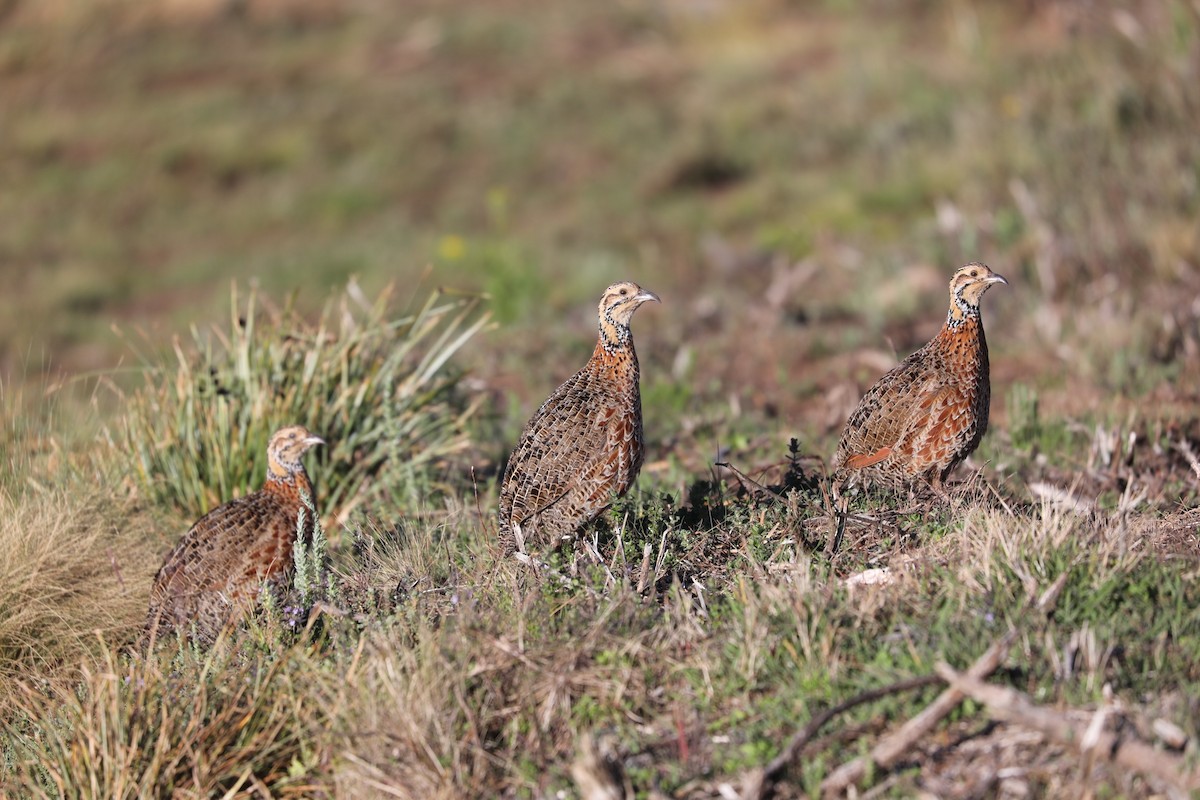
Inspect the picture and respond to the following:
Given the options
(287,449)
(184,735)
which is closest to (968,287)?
(287,449)

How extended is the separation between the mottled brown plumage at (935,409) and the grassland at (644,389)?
7.0 inches

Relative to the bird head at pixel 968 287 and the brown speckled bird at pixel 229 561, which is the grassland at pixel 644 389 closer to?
the brown speckled bird at pixel 229 561

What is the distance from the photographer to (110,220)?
17359mm

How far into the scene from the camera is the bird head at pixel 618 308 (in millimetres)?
5520

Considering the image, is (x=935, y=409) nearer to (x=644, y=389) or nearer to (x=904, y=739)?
(x=904, y=739)

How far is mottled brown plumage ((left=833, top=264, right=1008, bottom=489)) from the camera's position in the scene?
554 cm

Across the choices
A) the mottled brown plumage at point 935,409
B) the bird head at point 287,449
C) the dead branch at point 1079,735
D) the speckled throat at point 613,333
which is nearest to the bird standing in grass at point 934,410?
the mottled brown plumage at point 935,409

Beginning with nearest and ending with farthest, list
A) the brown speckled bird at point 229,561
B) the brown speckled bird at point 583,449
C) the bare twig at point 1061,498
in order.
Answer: the bare twig at point 1061,498 → the brown speckled bird at point 229,561 → the brown speckled bird at point 583,449

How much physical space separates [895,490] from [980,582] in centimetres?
111

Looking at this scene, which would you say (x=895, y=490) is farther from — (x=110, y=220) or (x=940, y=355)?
(x=110, y=220)

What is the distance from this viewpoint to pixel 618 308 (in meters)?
5.53

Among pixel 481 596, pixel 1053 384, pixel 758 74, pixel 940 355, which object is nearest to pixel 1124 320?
pixel 1053 384

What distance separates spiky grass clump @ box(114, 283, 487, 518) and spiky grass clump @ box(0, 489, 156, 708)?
625 mm

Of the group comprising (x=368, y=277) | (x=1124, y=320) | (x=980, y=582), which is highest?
(x=980, y=582)
